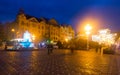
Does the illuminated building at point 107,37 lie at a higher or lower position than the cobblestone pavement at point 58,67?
higher

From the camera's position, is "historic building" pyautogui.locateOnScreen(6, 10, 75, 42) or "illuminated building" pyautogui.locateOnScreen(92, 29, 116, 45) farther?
"historic building" pyautogui.locateOnScreen(6, 10, 75, 42)

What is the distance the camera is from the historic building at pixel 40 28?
101463 mm

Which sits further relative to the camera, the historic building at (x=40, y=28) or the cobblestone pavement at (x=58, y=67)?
the historic building at (x=40, y=28)

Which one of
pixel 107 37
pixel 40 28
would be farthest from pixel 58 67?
pixel 40 28

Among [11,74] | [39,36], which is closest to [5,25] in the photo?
[39,36]

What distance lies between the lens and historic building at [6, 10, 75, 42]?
333 feet

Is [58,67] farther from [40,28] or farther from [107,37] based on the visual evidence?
Result: [40,28]

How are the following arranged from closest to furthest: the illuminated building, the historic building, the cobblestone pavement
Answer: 1. the cobblestone pavement
2. the illuminated building
3. the historic building

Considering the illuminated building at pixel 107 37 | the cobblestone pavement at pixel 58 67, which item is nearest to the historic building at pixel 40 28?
the illuminated building at pixel 107 37

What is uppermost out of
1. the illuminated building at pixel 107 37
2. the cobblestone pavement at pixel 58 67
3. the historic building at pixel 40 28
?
the historic building at pixel 40 28

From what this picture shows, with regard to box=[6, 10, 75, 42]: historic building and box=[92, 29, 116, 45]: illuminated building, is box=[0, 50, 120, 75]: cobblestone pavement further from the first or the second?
box=[6, 10, 75, 42]: historic building

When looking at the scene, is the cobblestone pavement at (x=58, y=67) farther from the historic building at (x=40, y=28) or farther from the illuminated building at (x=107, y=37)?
the historic building at (x=40, y=28)

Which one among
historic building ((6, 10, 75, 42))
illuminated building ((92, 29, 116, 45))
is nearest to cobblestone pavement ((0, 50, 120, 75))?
illuminated building ((92, 29, 116, 45))

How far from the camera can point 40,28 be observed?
11644 cm
